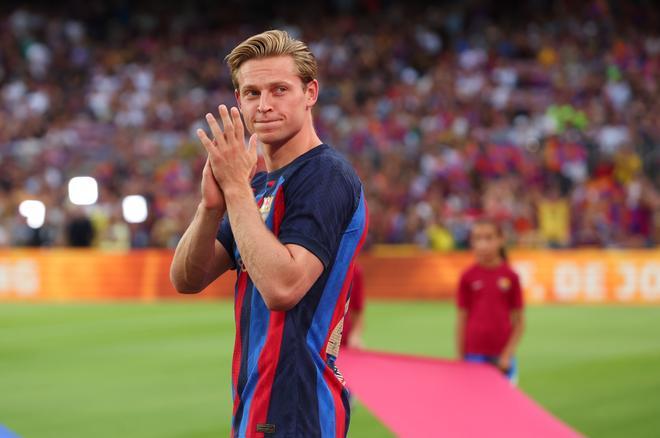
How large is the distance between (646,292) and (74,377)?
1297cm

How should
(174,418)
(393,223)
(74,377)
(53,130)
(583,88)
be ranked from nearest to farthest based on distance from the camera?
1. (174,418)
2. (74,377)
3. (393,223)
4. (583,88)
5. (53,130)

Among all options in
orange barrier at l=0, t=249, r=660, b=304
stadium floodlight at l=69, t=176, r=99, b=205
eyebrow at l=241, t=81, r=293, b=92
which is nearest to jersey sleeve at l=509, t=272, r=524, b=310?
eyebrow at l=241, t=81, r=293, b=92

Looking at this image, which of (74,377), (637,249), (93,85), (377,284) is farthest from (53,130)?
(74,377)

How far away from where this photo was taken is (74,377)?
39.5 feet

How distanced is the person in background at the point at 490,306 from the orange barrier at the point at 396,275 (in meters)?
12.7

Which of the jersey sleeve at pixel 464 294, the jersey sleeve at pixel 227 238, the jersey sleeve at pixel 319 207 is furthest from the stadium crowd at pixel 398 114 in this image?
the jersey sleeve at pixel 319 207

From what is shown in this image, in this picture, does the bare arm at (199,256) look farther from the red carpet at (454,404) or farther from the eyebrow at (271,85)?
the red carpet at (454,404)

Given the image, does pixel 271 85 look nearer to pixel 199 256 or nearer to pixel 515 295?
pixel 199 256

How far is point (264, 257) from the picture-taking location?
2.88 m

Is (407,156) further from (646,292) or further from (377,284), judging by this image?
(646,292)

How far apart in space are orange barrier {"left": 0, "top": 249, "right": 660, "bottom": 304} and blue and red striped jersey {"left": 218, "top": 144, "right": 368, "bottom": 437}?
1839 cm

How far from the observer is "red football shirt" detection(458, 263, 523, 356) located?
8367 mm

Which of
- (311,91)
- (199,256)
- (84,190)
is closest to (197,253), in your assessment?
(199,256)

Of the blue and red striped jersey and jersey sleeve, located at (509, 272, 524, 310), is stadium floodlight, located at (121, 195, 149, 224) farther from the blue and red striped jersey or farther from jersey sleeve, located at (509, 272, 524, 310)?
the blue and red striped jersey
